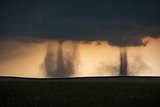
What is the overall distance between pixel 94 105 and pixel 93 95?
703cm

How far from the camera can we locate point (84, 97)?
4128cm

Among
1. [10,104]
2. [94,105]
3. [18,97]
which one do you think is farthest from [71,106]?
[18,97]

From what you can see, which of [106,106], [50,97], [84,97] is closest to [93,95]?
[84,97]

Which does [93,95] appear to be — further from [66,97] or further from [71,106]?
[71,106]

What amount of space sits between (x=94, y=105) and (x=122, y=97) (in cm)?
584

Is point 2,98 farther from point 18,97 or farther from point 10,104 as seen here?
point 10,104

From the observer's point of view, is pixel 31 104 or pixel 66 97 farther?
pixel 66 97

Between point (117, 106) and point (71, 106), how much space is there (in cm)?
393

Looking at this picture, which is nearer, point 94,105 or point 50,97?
point 94,105

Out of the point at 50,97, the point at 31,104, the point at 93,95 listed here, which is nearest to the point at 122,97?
the point at 93,95

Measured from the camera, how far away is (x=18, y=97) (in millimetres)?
41906

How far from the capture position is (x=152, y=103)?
1449 inches

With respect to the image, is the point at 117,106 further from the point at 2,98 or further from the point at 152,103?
the point at 2,98

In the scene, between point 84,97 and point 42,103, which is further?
point 84,97
